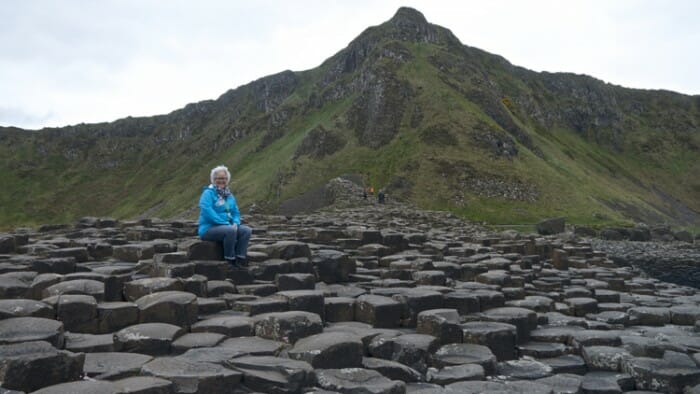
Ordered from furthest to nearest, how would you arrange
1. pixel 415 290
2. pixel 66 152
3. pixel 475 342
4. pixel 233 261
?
pixel 66 152 → pixel 233 261 → pixel 415 290 → pixel 475 342

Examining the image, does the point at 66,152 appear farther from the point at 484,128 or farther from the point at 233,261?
the point at 233,261

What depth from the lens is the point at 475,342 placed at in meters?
8.55

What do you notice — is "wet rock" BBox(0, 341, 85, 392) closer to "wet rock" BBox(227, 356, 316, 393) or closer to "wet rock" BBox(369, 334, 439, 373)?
"wet rock" BBox(227, 356, 316, 393)

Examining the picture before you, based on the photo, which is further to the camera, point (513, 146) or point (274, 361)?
point (513, 146)

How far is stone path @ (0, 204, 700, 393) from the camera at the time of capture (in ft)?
20.1

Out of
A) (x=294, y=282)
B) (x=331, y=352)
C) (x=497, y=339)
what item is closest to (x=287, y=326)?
(x=331, y=352)

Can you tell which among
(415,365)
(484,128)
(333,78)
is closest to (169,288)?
(415,365)

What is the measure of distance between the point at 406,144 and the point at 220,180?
62.0 metres

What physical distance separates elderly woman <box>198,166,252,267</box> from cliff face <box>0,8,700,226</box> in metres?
48.7

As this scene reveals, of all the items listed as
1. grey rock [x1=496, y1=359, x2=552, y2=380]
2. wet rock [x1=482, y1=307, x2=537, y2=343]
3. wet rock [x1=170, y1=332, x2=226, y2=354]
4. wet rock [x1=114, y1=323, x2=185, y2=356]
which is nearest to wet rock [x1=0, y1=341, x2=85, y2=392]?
wet rock [x1=114, y1=323, x2=185, y2=356]

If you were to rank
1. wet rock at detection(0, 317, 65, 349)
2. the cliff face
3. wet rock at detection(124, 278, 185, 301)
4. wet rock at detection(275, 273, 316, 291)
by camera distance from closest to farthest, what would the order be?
wet rock at detection(0, 317, 65, 349) → wet rock at detection(124, 278, 185, 301) → wet rock at detection(275, 273, 316, 291) → the cliff face

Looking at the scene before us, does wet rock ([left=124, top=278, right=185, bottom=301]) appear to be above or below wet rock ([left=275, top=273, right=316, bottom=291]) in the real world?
above

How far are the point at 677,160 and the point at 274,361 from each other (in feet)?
479

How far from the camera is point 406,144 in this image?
73.5 meters
